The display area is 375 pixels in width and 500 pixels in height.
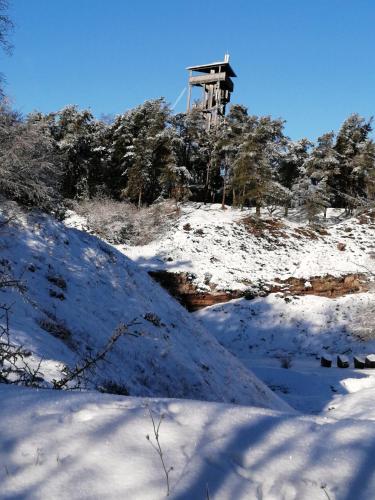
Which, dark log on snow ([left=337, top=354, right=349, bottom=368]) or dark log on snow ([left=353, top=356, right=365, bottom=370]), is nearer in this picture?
dark log on snow ([left=353, top=356, right=365, bottom=370])

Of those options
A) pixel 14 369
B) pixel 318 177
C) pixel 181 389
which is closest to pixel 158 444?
pixel 14 369

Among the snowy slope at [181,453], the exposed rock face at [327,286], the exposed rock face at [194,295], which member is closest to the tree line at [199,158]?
the exposed rock face at [327,286]

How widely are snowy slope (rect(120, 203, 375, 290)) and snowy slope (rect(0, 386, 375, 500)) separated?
2325 centimetres

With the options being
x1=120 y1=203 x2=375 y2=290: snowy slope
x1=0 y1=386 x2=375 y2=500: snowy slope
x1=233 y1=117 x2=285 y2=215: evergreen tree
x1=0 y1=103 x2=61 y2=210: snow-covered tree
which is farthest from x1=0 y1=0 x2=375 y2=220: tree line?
x1=0 y1=386 x2=375 y2=500: snowy slope

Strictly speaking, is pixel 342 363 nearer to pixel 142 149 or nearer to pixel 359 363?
pixel 359 363

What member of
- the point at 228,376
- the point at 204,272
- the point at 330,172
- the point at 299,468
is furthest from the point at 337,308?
the point at 299,468

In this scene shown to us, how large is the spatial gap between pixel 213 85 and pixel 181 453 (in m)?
55.8

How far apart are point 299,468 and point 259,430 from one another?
36 cm

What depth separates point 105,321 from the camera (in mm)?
9680

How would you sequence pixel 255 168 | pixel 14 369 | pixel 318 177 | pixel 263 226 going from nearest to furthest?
pixel 14 369 → pixel 263 226 → pixel 255 168 → pixel 318 177

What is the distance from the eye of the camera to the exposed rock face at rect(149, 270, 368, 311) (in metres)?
25.5

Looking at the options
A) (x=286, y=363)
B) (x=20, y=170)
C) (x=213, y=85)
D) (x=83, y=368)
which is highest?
(x=213, y=85)

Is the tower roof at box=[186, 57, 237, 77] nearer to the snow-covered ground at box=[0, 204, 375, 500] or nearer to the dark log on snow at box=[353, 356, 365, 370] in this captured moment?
the snow-covered ground at box=[0, 204, 375, 500]

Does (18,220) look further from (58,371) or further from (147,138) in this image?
(147,138)
